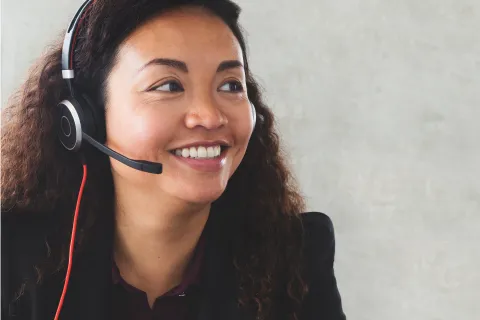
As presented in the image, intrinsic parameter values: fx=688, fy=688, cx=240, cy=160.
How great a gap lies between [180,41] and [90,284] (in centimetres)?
44

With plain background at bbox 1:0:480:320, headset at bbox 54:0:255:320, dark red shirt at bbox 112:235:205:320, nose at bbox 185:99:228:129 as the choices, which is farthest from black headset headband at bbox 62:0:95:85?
plain background at bbox 1:0:480:320

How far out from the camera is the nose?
3.44 ft

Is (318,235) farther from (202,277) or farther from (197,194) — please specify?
(197,194)

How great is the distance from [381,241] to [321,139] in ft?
0.94

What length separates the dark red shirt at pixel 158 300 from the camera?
122 centimetres

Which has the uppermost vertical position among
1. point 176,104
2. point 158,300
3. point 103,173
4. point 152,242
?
point 176,104

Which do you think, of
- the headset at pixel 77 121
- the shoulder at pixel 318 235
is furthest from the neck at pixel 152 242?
the shoulder at pixel 318 235

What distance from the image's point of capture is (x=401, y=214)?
163 cm

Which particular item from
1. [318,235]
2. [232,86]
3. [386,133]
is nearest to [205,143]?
[232,86]

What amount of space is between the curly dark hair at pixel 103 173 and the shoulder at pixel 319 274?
2 cm

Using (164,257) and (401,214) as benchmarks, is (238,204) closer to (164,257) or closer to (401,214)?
(164,257)

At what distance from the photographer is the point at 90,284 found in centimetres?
117

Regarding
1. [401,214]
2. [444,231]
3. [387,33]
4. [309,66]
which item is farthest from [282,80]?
[444,231]

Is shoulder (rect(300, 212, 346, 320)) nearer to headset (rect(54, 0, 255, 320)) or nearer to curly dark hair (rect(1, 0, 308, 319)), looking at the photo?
curly dark hair (rect(1, 0, 308, 319))
